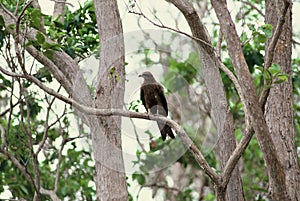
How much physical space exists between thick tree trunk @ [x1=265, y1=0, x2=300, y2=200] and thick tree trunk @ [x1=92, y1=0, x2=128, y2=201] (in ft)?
3.59

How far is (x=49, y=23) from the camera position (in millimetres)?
4855

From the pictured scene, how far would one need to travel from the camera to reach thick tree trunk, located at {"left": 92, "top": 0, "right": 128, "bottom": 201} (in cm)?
379

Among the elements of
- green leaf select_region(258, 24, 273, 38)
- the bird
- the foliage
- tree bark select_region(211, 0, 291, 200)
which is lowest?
tree bark select_region(211, 0, 291, 200)

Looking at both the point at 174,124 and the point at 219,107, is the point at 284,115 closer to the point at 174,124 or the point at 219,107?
the point at 219,107

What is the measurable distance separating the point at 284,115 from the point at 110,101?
1363 millimetres

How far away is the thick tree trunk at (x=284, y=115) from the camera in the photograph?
419 centimetres

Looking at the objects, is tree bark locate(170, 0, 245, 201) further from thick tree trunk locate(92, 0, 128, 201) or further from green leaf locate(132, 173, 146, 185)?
green leaf locate(132, 173, 146, 185)

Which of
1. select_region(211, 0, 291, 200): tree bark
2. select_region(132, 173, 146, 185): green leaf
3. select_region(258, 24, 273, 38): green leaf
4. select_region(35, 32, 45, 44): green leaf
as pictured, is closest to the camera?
select_region(211, 0, 291, 200): tree bark

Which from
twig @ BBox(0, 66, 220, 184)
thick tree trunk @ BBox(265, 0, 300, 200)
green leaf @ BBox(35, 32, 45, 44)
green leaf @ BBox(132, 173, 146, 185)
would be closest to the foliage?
green leaf @ BBox(35, 32, 45, 44)

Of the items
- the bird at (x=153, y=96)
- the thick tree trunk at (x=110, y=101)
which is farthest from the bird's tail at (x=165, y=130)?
the bird at (x=153, y=96)

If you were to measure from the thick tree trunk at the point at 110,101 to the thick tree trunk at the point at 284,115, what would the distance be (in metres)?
1.09

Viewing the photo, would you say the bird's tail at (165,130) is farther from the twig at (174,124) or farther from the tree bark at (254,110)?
the tree bark at (254,110)

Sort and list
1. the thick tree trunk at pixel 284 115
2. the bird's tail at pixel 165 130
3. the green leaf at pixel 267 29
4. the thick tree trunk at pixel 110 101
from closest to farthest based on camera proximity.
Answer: the green leaf at pixel 267 29
the thick tree trunk at pixel 110 101
the bird's tail at pixel 165 130
the thick tree trunk at pixel 284 115

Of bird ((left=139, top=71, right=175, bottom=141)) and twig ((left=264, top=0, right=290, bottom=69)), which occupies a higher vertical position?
bird ((left=139, top=71, right=175, bottom=141))
